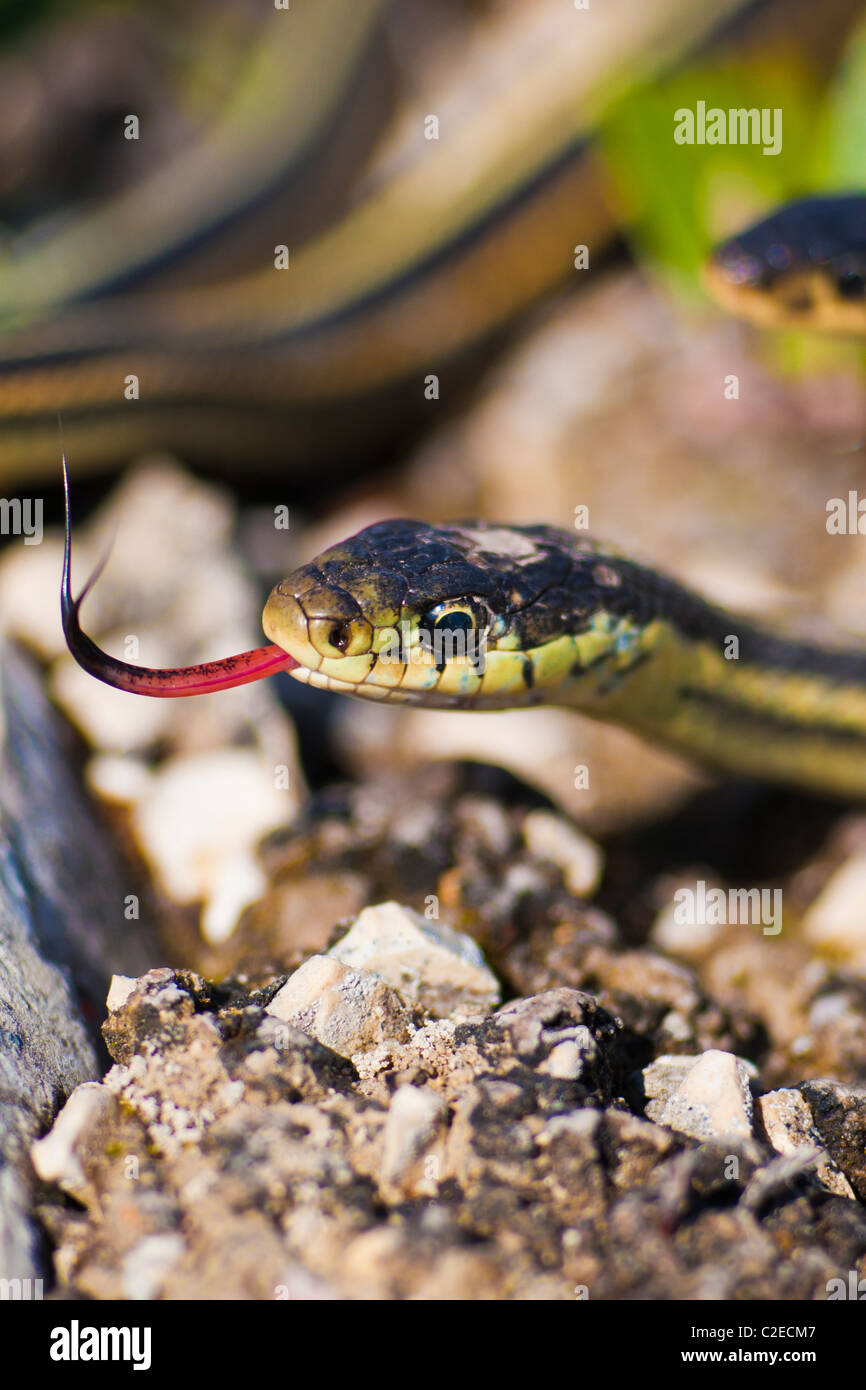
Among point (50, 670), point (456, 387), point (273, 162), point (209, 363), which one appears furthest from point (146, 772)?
point (273, 162)

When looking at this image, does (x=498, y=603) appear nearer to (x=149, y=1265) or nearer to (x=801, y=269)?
(x=149, y=1265)

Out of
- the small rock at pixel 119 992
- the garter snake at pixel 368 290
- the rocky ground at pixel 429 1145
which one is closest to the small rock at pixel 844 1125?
the rocky ground at pixel 429 1145

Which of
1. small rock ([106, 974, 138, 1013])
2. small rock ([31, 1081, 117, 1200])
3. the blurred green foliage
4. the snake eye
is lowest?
small rock ([31, 1081, 117, 1200])

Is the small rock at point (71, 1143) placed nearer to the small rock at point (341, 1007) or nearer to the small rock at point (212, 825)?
the small rock at point (341, 1007)

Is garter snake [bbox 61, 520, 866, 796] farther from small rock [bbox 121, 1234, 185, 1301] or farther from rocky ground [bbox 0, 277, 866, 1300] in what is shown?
small rock [bbox 121, 1234, 185, 1301]

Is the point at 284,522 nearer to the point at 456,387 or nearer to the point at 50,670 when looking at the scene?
the point at 456,387

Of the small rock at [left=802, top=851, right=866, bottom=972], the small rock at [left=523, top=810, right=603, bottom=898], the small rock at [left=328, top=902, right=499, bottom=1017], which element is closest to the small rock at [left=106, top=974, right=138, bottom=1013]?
the small rock at [left=328, top=902, right=499, bottom=1017]
